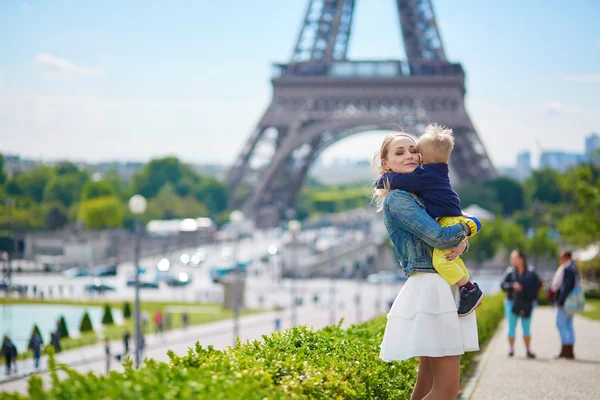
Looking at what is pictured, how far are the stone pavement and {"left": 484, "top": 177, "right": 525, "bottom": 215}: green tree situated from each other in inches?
2098

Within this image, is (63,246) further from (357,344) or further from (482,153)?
(357,344)

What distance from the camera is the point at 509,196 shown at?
68.1 metres

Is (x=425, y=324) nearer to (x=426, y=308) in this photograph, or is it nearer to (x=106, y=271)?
(x=426, y=308)

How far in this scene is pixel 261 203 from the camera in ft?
207

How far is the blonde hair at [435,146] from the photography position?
186 inches

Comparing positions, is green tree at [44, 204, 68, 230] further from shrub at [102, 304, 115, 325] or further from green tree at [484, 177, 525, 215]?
shrub at [102, 304, 115, 325]

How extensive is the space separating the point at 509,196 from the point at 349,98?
17811 mm

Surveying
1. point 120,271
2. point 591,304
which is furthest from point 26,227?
point 591,304

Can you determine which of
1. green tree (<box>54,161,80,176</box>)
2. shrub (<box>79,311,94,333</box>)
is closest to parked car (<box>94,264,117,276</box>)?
shrub (<box>79,311,94,333</box>)

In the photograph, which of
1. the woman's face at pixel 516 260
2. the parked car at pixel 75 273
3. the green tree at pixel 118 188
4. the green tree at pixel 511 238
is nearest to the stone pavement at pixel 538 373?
the woman's face at pixel 516 260

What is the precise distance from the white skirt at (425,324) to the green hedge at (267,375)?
34 cm

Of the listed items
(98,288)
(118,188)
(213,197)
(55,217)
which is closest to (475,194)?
(55,217)

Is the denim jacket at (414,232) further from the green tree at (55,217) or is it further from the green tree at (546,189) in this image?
the green tree at (546,189)

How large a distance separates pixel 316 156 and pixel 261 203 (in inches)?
202
